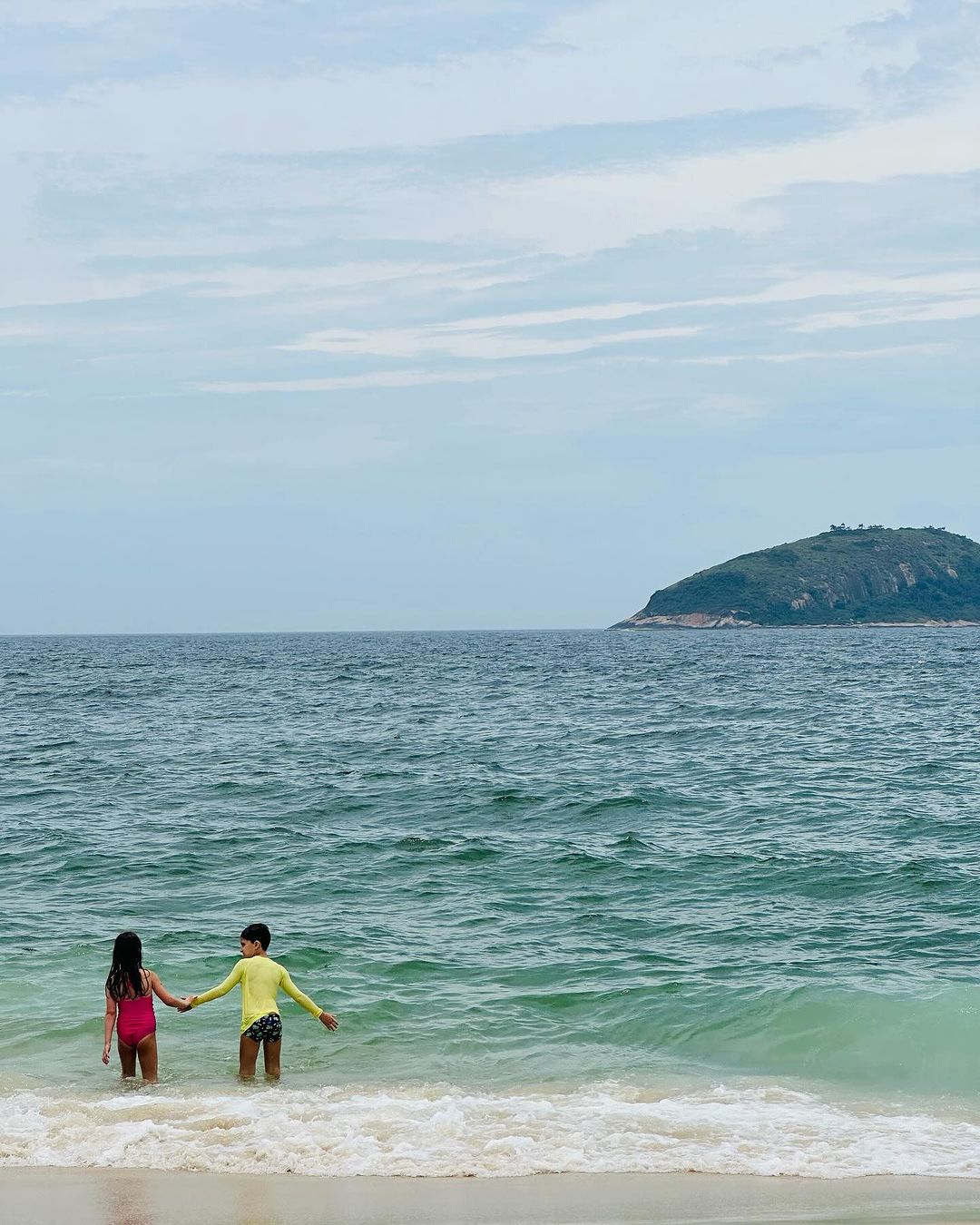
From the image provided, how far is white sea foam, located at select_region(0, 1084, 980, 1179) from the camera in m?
9.53

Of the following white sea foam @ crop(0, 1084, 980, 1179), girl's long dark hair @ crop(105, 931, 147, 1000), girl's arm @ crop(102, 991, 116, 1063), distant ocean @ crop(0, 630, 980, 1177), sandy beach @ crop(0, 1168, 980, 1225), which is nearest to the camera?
sandy beach @ crop(0, 1168, 980, 1225)

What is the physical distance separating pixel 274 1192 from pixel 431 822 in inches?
657

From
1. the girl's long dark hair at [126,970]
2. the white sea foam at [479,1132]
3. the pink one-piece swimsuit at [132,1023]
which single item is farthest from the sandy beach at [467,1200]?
the girl's long dark hair at [126,970]

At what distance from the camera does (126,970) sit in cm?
1177

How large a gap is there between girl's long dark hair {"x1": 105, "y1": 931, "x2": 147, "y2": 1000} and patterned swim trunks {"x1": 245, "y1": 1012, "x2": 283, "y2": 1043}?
110 cm

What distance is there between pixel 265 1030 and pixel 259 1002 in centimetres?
27

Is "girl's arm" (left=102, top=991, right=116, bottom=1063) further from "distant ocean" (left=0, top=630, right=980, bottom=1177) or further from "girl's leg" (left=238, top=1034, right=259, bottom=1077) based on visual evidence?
"girl's leg" (left=238, top=1034, right=259, bottom=1077)

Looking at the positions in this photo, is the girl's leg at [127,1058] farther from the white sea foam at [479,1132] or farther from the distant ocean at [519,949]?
the white sea foam at [479,1132]

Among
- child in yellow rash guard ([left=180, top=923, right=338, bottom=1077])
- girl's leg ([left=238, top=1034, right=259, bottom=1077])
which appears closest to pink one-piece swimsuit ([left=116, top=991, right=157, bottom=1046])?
child in yellow rash guard ([left=180, top=923, right=338, bottom=1077])

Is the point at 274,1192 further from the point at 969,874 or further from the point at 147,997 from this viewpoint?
the point at 969,874

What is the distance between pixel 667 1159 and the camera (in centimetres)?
959

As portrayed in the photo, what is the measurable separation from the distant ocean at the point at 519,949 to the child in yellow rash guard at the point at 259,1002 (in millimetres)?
396

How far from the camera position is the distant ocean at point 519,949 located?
10.3 metres

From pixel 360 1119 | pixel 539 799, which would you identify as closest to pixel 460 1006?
pixel 360 1119
